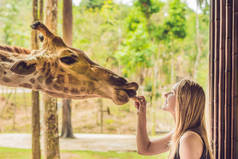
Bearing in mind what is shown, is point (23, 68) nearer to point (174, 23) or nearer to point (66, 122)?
point (66, 122)

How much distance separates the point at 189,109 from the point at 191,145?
12 centimetres

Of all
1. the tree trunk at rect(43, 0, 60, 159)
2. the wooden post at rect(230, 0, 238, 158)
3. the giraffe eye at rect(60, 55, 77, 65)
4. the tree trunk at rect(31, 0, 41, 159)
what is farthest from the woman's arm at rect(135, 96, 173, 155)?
the tree trunk at rect(43, 0, 60, 159)

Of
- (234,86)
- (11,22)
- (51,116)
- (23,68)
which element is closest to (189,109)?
(23,68)

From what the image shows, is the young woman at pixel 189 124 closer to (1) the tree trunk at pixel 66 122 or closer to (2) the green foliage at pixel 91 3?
(1) the tree trunk at pixel 66 122

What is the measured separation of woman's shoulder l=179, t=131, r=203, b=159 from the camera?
28.5 inches

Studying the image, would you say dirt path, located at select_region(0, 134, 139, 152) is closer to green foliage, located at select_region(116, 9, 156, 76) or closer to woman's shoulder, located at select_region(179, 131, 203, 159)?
green foliage, located at select_region(116, 9, 156, 76)

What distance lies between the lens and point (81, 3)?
→ 7.16 metres

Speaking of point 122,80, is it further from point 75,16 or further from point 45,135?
point 75,16

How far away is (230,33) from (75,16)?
5417 mm

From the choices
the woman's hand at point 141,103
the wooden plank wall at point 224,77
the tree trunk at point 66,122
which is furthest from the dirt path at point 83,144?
the woman's hand at point 141,103

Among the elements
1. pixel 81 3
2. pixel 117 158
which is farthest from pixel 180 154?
pixel 81 3

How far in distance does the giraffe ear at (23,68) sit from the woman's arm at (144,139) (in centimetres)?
40

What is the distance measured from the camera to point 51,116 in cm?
235

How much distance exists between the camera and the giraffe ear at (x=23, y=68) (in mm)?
805
